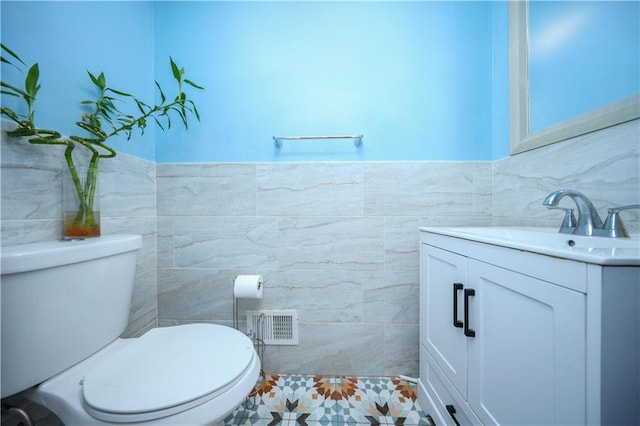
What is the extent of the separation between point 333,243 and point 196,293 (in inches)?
29.2

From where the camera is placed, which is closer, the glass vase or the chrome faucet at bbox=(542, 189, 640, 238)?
the chrome faucet at bbox=(542, 189, 640, 238)

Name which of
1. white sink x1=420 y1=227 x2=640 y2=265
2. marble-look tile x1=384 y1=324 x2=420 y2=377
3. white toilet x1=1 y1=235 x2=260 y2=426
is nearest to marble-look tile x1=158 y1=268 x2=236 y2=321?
white toilet x1=1 y1=235 x2=260 y2=426

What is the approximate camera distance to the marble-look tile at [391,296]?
3.87 feet

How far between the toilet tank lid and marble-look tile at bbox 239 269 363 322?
1.98 feet

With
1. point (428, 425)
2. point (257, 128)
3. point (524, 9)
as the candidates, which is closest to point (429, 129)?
point (524, 9)

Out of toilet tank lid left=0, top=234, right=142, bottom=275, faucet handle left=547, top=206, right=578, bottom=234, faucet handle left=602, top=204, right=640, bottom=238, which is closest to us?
toilet tank lid left=0, top=234, right=142, bottom=275

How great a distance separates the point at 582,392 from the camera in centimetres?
40

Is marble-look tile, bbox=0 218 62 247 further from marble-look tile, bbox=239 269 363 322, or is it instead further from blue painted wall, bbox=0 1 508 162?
marble-look tile, bbox=239 269 363 322

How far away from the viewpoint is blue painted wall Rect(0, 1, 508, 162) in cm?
116

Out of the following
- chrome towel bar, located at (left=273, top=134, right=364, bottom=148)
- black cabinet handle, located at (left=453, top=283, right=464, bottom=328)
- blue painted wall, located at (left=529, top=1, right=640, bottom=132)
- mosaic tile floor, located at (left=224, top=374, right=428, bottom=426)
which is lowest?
mosaic tile floor, located at (left=224, top=374, right=428, bottom=426)

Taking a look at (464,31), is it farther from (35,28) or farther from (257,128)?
(35,28)

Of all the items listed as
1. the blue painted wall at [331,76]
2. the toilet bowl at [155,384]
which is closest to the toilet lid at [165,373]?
the toilet bowl at [155,384]

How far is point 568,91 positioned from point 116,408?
160cm

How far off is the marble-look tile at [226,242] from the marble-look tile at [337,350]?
418 mm
